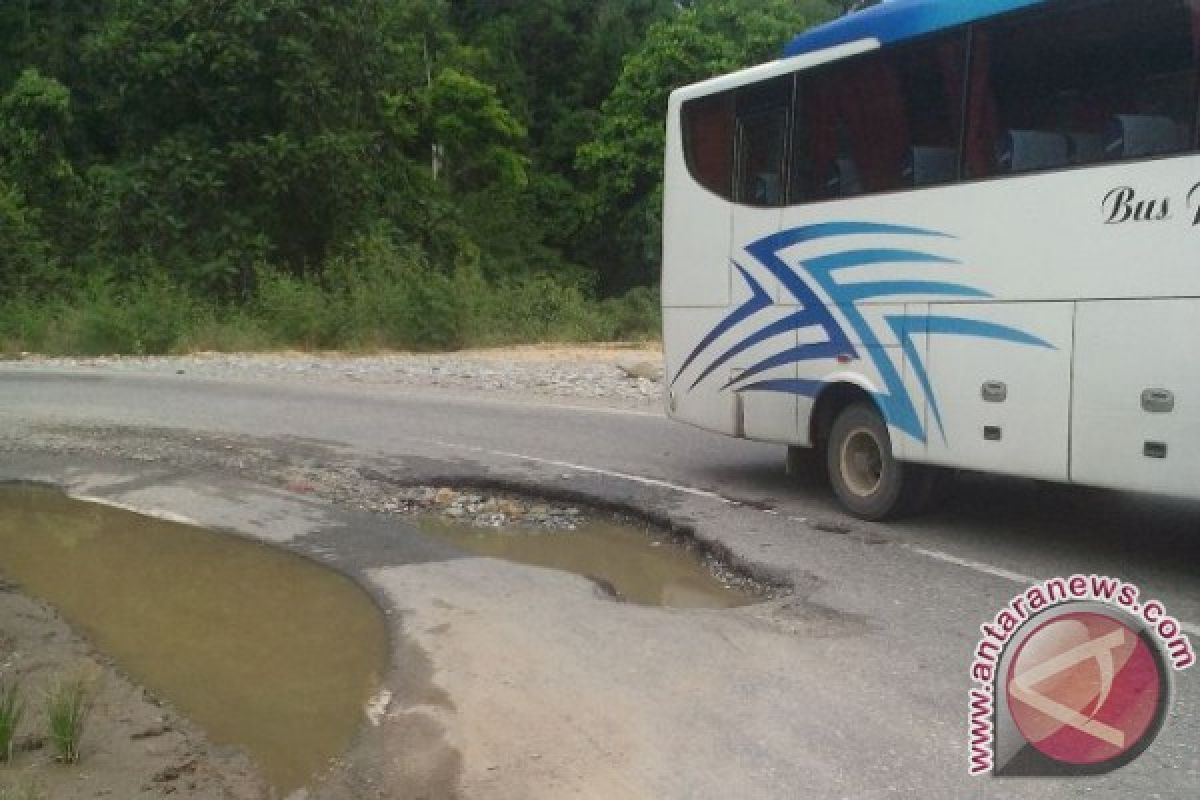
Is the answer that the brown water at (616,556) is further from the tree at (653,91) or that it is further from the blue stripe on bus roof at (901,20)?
the tree at (653,91)

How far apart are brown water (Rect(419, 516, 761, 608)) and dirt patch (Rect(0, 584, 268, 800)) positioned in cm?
280

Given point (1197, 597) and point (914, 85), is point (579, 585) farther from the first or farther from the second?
point (914, 85)

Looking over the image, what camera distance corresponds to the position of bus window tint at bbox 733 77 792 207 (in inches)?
368

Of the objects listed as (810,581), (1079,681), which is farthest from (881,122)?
(1079,681)

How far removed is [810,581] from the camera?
7.06 m

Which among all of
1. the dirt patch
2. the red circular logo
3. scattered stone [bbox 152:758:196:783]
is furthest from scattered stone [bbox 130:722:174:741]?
the red circular logo

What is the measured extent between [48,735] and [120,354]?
2144cm

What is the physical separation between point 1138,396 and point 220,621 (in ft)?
17.6

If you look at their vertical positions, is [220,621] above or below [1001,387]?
below

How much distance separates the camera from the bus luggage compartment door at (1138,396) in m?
6.41

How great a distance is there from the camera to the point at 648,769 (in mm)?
4500

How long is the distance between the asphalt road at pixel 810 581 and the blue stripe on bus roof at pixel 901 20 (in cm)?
345

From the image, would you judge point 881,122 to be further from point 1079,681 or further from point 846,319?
point 1079,681

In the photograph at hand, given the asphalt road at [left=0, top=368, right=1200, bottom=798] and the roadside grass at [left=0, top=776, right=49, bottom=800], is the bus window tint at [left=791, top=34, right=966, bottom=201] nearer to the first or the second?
the asphalt road at [left=0, top=368, right=1200, bottom=798]
